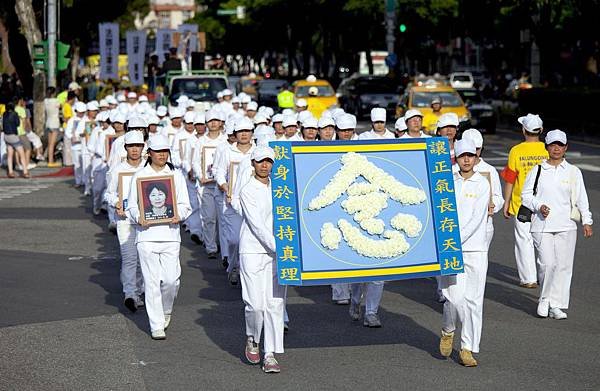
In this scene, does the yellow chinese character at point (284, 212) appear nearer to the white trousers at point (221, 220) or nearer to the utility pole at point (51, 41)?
the white trousers at point (221, 220)

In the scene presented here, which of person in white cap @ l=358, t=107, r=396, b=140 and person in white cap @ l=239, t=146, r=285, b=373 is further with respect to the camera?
person in white cap @ l=358, t=107, r=396, b=140

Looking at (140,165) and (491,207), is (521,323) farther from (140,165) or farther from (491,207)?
(140,165)

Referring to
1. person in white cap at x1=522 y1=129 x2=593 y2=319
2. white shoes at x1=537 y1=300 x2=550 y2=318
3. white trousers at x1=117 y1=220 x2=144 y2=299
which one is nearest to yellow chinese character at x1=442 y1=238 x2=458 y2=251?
person in white cap at x1=522 y1=129 x2=593 y2=319

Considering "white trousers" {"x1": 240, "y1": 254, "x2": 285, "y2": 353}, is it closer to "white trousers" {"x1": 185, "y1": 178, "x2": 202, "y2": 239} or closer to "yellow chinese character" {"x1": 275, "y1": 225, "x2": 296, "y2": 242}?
"yellow chinese character" {"x1": 275, "y1": 225, "x2": 296, "y2": 242}

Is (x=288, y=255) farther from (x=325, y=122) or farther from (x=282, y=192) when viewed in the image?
(x=325, y=122)

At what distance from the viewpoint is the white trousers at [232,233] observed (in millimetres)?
14117

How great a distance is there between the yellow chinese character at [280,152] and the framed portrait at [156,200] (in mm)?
1430

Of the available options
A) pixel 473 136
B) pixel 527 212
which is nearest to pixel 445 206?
pixel 473 136

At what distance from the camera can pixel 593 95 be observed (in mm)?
37312

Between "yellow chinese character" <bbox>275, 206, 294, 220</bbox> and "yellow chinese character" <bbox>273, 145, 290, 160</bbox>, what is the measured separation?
0.41 meters

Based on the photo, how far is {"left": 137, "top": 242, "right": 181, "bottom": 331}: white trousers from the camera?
11.1m

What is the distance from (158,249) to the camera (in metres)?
11.1

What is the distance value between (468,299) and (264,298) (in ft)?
4.88

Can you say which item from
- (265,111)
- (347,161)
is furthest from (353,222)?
(265,111)
